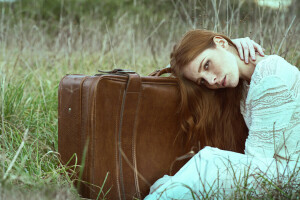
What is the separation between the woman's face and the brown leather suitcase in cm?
17

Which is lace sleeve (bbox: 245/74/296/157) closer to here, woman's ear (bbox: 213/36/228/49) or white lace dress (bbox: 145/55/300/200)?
white lace dress (bbox: 145/55/300/200)

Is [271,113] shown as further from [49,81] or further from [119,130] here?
[49,81]

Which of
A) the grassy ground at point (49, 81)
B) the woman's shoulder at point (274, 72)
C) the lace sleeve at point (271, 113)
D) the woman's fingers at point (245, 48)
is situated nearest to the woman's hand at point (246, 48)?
the woman's fingers at point (245, 48)

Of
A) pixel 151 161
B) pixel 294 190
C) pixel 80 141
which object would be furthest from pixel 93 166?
pixel 294 190

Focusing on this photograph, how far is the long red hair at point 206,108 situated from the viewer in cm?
221

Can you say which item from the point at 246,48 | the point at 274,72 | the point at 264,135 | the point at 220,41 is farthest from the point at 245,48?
the point at 264,135

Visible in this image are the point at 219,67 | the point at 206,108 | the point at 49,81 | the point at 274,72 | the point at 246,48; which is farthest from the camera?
the point at 49,81

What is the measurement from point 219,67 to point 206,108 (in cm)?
32

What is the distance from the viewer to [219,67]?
2.12 m

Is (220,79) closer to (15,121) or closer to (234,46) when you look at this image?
(234,46)

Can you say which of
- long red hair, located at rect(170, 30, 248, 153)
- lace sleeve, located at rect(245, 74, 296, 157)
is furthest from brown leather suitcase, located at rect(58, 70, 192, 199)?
lace sleeve, located at rect(245, 74, 296, 157)

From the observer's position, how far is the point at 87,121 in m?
1.94

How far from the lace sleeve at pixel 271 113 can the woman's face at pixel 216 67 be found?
0.15m

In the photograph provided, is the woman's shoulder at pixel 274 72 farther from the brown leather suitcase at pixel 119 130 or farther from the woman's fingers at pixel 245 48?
the brown leather suitcase at pixel 119 130
